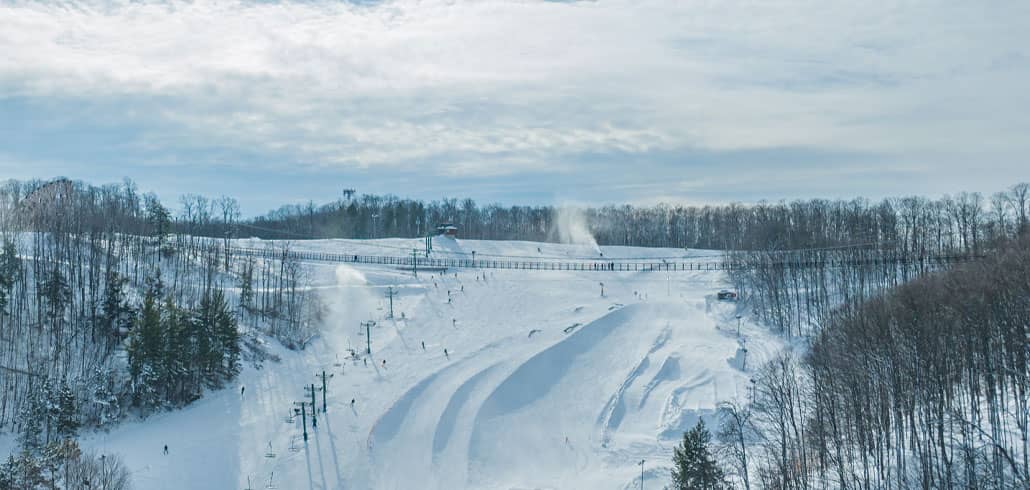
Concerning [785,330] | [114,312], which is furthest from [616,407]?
[114,312]

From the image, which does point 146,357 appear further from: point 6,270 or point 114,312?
point 6,270

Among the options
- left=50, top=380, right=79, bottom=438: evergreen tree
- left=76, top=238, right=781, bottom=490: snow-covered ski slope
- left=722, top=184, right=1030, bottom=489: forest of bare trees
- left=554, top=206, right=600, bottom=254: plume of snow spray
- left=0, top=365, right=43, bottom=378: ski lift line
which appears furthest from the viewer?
left=554, top=206, right=600, bottom=254: plume of snow spray

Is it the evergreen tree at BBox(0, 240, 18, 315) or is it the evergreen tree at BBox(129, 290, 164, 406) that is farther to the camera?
the evergreen tree at BBox(0, 240, 18, 315)

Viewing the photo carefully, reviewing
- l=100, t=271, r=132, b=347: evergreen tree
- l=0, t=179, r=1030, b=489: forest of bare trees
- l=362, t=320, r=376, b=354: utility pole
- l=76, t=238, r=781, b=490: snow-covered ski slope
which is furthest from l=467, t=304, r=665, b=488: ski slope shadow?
l=100, t=271, r=132, b=347: evergreen tree

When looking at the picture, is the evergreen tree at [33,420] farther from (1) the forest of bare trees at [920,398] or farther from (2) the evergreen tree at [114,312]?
(1) the forest of bare trees at [920,398]

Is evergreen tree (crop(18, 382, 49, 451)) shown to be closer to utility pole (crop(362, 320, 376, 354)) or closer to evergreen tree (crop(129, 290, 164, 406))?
evergreen tree (crop(129, 290, 164, 406))
